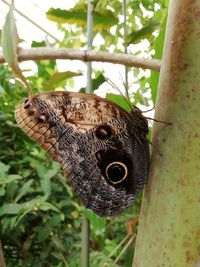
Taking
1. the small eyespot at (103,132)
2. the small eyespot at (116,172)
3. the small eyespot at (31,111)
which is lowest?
the small eyespot at (116,172)

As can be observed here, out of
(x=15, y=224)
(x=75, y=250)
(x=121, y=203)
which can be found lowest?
(x=75, y=250)

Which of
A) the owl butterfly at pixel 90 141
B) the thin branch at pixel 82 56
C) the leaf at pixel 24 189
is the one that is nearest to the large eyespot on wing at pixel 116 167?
the owl butterfly at pixel 90 141

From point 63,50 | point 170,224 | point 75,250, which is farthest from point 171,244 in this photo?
point 75,250


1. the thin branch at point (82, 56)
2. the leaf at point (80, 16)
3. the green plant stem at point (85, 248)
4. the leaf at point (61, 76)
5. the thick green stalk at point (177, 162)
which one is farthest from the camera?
the leaf at point (80, 16)

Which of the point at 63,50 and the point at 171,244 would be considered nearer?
the point at 171,244

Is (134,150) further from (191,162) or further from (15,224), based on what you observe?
(15,224)

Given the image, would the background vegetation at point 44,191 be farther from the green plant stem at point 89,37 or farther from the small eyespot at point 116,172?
the small eyespot at point 116,172

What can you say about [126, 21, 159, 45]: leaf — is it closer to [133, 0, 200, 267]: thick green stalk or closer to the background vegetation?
the background vegetation

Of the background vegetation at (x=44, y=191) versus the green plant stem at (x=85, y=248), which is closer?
the green plant stem at (x=85, y=248)
